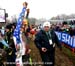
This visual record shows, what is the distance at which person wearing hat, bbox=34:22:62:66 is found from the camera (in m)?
41.7

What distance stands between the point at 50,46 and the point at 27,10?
0.77 meters

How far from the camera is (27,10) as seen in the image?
41750 mm

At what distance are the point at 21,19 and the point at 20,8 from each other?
200 mm

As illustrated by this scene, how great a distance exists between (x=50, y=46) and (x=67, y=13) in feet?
2.21

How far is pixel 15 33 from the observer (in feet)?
137

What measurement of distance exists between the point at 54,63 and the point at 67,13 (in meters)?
0.94

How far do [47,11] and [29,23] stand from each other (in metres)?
0.39

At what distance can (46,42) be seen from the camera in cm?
4172

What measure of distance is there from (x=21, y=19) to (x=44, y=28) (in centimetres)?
45

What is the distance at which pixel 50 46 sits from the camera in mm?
41719

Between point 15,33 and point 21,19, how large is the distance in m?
0.28

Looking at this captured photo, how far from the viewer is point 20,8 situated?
1642 inches

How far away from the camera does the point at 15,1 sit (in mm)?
41719

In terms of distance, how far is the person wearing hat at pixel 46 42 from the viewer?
4167 cm
